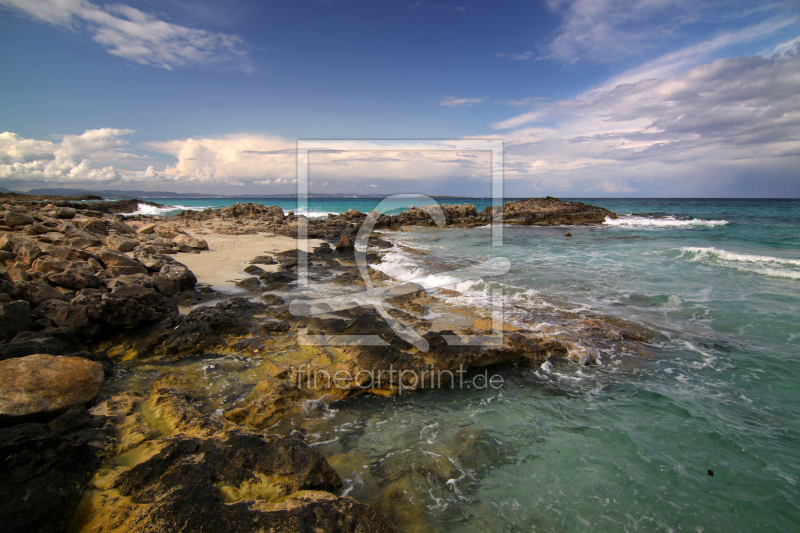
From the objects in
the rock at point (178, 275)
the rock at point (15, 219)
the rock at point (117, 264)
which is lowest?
the rock at point (178, 275)

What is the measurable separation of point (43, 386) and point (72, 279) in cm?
389

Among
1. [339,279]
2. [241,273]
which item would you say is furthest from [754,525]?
[241,273]

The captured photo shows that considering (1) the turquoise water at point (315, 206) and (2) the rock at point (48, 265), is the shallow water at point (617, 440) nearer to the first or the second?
(2) the rock at point (48, 265)

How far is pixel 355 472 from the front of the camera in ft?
11.1

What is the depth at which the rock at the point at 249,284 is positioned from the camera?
9.27 m

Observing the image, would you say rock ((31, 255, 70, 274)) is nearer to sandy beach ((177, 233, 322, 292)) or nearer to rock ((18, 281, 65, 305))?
rock ((18, 281, 65, 305))

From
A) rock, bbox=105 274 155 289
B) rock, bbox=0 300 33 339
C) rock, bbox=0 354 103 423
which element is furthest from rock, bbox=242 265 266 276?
rock, bbox=0 354 103 423

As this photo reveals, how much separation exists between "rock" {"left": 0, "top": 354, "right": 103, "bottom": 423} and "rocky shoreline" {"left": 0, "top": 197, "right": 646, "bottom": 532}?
1 cm

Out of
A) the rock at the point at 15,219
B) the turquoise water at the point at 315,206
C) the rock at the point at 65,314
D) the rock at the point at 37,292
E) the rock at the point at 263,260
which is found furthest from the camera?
the turquoise water at the point at 315,206

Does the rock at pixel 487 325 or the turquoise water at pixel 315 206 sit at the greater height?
the turquoise water at pixel 315 206

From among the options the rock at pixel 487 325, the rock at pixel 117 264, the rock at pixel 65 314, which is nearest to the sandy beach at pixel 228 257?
the rock at pixel 117 264

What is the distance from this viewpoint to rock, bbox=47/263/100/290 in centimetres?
607

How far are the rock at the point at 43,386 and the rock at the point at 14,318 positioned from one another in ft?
5.21

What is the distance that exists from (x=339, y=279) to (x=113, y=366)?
693 cm
